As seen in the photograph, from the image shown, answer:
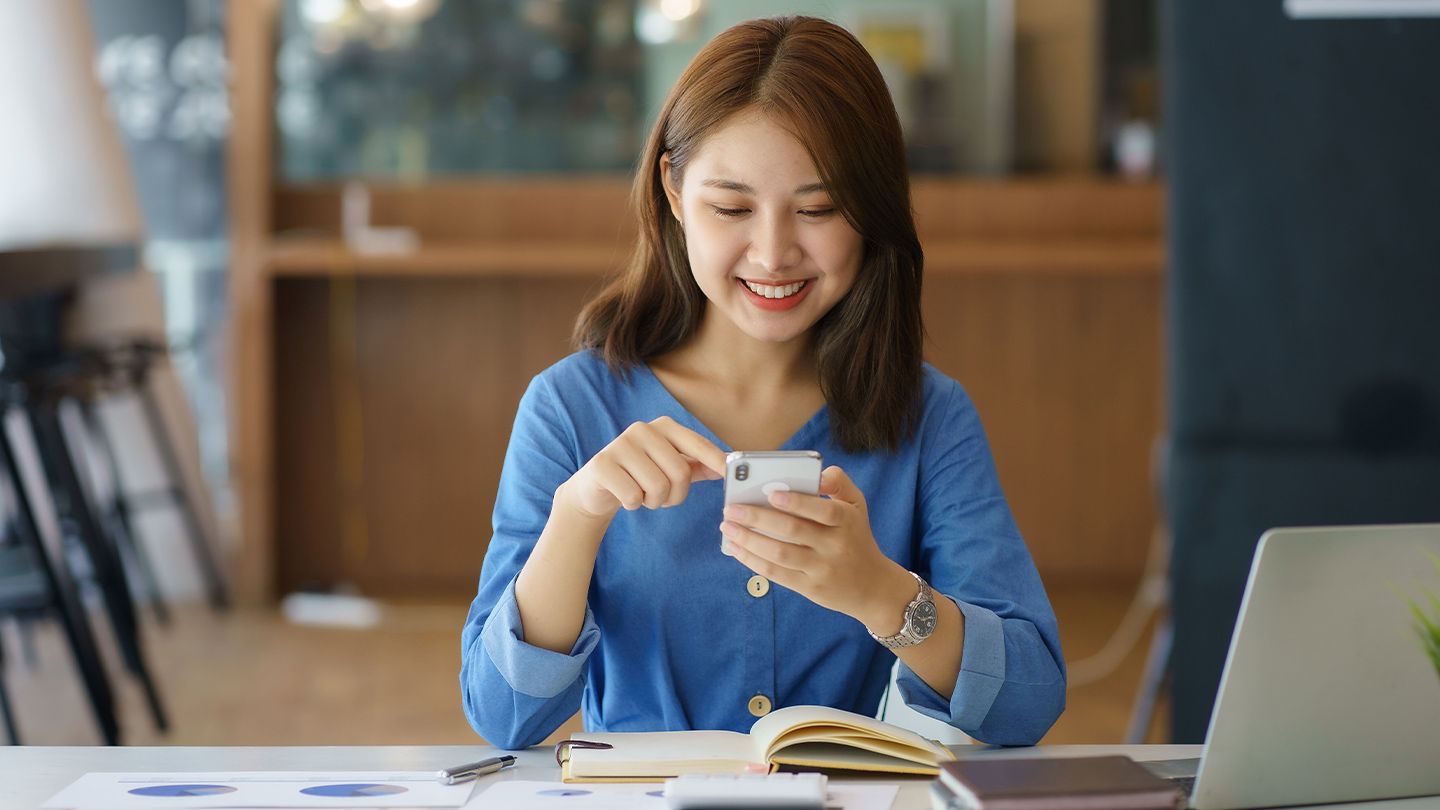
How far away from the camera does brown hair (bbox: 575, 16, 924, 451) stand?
3.95 feet

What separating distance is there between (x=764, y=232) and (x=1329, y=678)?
61 cm

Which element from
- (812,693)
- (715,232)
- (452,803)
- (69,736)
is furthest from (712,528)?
(69,736)

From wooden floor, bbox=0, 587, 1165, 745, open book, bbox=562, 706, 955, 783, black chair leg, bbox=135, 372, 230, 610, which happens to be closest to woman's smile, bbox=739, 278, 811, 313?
open book, bbox=562, 706, 955, 783

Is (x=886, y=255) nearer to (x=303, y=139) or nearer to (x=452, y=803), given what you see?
(x=452, y=803)

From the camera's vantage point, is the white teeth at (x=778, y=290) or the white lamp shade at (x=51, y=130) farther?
the white lamp shade at (x=51, y=130)

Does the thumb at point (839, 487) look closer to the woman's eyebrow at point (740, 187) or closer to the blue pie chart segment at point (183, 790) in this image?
the woman's eyebrow at point (740, 187)

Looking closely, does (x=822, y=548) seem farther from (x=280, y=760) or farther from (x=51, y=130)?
(x=51, y=130)

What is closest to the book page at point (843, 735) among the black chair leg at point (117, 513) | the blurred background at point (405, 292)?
the blurred background at point (405, 292)

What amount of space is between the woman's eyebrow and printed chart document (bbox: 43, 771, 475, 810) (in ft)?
1.91

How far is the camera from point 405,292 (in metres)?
4.13

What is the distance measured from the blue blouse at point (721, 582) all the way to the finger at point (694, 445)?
0.23m

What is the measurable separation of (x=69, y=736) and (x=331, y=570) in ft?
4.45

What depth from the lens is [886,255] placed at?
131 cm

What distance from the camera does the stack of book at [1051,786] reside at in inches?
33.0
